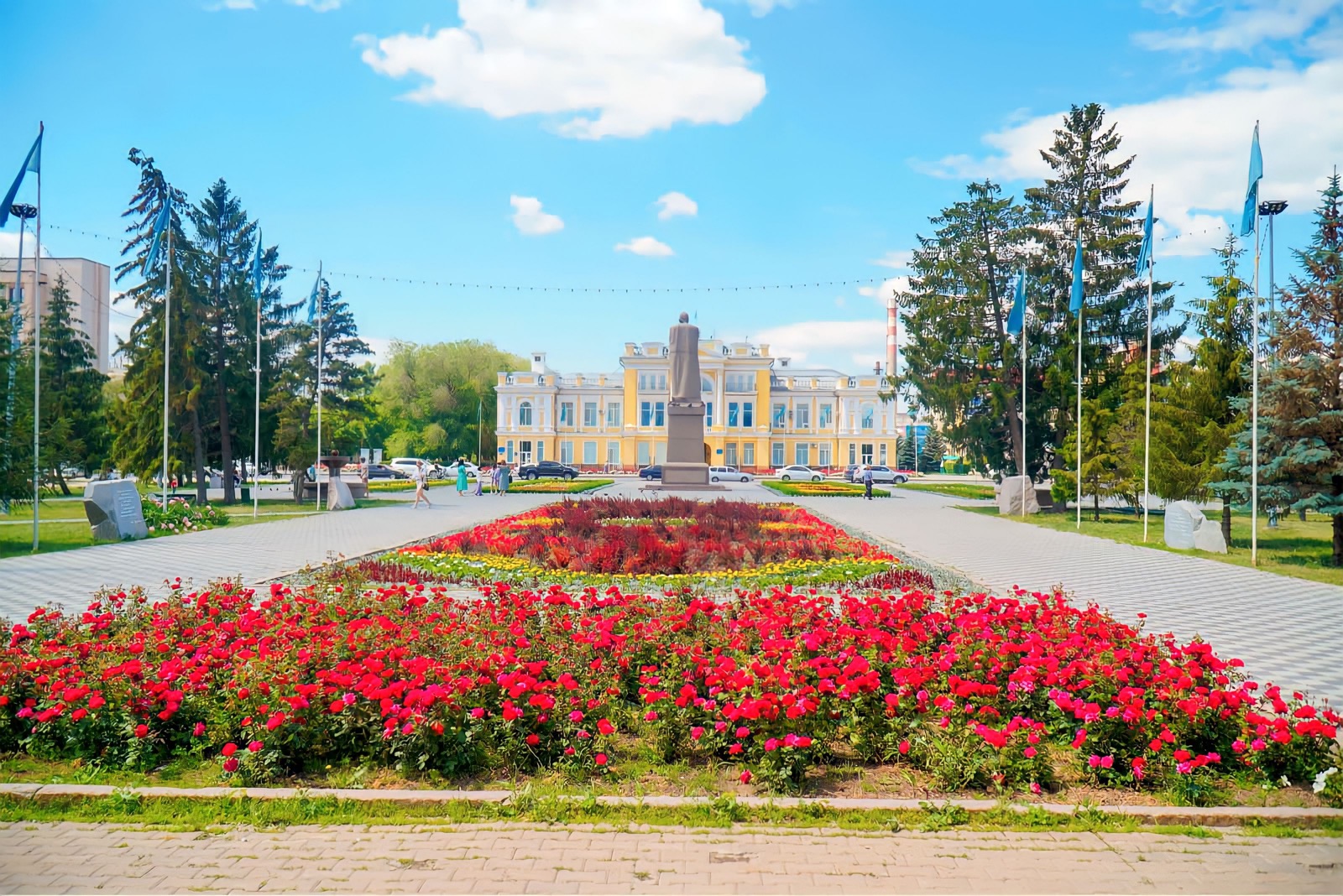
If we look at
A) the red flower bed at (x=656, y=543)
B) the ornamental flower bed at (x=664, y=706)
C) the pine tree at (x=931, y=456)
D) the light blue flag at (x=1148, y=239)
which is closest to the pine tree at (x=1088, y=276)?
the light blue flag at (x=1148, y=239)

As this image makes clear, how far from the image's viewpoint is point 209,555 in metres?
13.7

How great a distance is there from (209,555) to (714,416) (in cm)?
5868

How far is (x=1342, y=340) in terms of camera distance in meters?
13.8

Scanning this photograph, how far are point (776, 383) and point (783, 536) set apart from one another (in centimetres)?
5995

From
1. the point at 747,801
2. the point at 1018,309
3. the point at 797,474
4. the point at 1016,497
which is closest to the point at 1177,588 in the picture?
the point at 747,801

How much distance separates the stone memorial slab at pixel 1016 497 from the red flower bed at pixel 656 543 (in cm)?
1068

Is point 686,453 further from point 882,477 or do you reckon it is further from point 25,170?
point 882,477

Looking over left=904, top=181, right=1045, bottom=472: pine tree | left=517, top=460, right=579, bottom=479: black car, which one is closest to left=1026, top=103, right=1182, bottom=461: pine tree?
left=904, top=181, right=1045, bottom=472: pine tree

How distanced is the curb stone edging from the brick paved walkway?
0.16m

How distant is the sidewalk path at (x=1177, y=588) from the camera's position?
7363 millimetres

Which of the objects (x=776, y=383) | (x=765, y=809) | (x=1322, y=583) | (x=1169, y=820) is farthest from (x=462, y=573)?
(x=776, y=383)

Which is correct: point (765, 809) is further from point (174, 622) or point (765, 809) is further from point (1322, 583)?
point (1322, 583)

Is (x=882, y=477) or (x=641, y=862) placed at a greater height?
(x=641, y=862)

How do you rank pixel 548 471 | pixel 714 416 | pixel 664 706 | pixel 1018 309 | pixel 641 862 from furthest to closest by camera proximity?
pixel 714 416, pixel 548 471, pixel 1018 309, pixel 664 706, pixel 641 862
